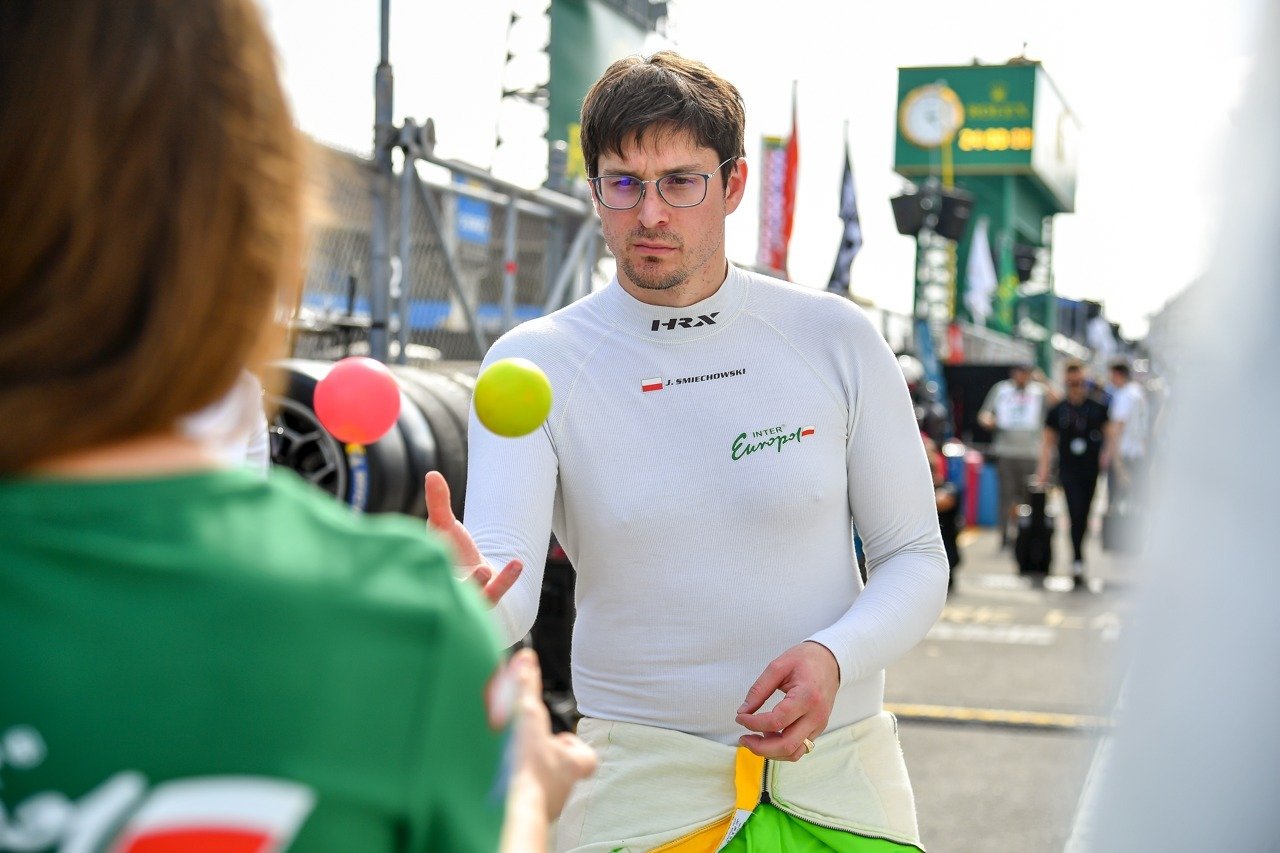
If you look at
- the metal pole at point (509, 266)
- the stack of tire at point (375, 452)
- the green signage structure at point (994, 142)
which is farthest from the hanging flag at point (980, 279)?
the stack of tire at point (375, 452)

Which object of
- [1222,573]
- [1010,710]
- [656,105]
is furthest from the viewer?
[1010,710]

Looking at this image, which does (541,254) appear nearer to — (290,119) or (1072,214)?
(290,119)

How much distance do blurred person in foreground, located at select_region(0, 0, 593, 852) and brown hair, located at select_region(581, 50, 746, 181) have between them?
1.76 meters

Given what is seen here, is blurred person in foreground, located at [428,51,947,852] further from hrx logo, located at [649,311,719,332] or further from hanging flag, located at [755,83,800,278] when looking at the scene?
hanging flag, located at [755,83,800,278]

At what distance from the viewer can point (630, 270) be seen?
280 centimetres

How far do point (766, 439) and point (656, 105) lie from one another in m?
0.67

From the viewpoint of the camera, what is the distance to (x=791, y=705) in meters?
2.31

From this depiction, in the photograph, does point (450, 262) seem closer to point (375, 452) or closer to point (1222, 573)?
point (375, 452)

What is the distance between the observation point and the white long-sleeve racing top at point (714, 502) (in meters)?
2.59

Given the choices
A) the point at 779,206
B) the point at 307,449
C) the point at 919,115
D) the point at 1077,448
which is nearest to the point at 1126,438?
the point at 1077,448

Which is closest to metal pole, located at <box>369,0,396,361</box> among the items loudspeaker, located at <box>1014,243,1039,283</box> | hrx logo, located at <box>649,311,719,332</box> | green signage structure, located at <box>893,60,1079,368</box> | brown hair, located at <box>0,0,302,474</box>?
hrx logo, located at <box>649,311,719,332</box>

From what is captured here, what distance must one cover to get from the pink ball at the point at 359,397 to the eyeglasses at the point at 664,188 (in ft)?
2.27

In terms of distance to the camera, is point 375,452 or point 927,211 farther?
point 927,211

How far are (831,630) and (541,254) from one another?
6552 mm
